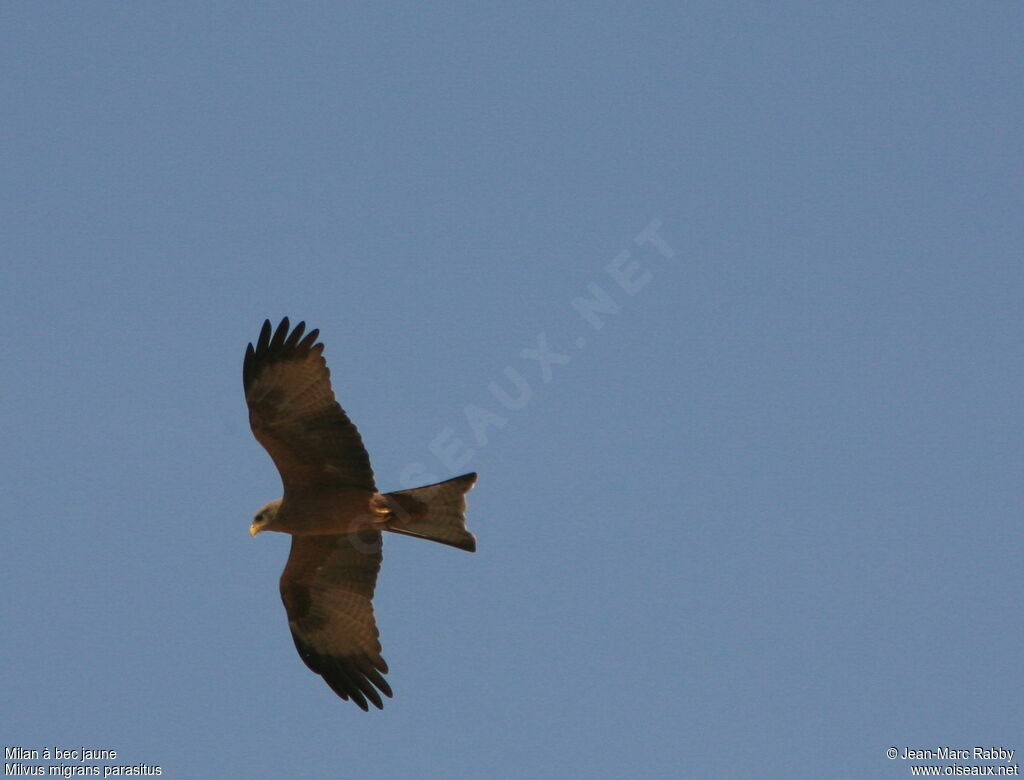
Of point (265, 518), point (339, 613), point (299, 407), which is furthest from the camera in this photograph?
point (339, 613)

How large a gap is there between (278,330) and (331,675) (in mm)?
3531

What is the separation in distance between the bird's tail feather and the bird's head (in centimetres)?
104

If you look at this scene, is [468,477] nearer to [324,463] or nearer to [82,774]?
[324,463]

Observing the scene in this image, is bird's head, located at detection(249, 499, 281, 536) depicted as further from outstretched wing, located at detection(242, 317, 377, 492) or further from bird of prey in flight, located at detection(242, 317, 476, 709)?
outstretched wing, located at detection(242, 317, 377, 492)

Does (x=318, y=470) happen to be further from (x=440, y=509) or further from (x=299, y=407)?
(x=440, y=509)

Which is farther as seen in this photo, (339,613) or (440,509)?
(339,613)

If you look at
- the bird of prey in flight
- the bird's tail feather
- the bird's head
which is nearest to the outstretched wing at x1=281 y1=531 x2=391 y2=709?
the bird of prey in flight

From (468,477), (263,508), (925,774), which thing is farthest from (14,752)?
(925,774)

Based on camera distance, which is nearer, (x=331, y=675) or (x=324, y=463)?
(x=324, y=463)

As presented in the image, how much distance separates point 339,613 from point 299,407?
7.95ft

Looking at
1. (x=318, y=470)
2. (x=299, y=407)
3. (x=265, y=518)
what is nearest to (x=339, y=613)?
(x=265, y=518)

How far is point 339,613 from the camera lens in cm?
1298

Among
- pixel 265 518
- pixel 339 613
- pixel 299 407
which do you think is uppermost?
pixel 299 407

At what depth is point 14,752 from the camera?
11242 mm
